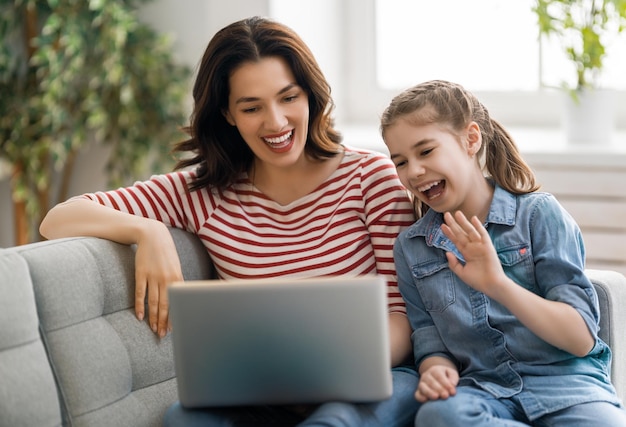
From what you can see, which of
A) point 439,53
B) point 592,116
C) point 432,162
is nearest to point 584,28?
point 592,116

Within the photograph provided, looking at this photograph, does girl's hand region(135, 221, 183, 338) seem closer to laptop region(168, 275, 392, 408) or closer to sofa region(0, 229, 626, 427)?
sofa region(0, 229, 626, 427)

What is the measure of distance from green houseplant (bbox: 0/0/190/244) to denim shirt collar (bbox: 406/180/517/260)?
1547 mm

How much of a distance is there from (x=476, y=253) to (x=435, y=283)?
7.7 inches

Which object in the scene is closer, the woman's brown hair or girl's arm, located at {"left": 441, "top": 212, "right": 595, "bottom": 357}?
girl's arm, located at {"left": 441, "top": 212, "right": 595, "bottom": 357}

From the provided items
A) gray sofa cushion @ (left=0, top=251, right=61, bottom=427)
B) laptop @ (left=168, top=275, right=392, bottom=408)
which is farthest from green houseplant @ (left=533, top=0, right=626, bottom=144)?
gray sofa cushion @ (left=0, top=251, right=61, bottom=427)

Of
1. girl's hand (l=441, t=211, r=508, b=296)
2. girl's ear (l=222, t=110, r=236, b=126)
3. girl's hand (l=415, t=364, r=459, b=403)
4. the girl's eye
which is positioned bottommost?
girl's hand (l=415, t=364, r=459, b=403)

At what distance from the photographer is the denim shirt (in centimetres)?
165

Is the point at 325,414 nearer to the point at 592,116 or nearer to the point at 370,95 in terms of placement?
the point at 592,116

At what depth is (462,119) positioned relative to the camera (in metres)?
1.80

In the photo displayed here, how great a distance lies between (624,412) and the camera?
163cm

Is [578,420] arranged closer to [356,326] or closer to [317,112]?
[356,326]

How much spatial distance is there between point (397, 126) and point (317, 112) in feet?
0.83

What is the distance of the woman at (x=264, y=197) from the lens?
1.86m

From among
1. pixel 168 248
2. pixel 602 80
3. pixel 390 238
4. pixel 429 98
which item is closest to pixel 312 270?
pixel 390 238
